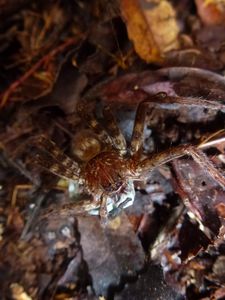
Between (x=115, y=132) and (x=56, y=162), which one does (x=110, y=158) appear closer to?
Answer: (x=115, y=132)

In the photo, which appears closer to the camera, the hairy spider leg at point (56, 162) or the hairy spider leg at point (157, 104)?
the hairy spider leg at point (157, 104)

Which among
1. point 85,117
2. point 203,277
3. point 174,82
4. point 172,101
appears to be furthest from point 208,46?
point 203,277

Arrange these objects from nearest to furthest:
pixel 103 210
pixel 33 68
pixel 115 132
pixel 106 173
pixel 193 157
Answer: pixel 193 157
pixel 103 210
pixel 106 173
pixel 115 132
pixel 33 68

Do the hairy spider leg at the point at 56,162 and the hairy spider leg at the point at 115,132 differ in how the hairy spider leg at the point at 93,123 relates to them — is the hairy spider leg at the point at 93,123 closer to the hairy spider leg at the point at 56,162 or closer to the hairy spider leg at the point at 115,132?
the hairy spider leg at the point at 115,132

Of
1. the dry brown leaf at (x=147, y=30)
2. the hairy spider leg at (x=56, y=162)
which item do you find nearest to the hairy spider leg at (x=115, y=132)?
the hairy spider leg at (x=56, y=162)

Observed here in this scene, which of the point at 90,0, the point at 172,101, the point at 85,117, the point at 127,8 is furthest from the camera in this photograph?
the point at 90,0

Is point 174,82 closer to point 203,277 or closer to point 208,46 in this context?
point 208,46

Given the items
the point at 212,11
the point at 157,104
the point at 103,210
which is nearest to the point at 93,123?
the point at 157,104
